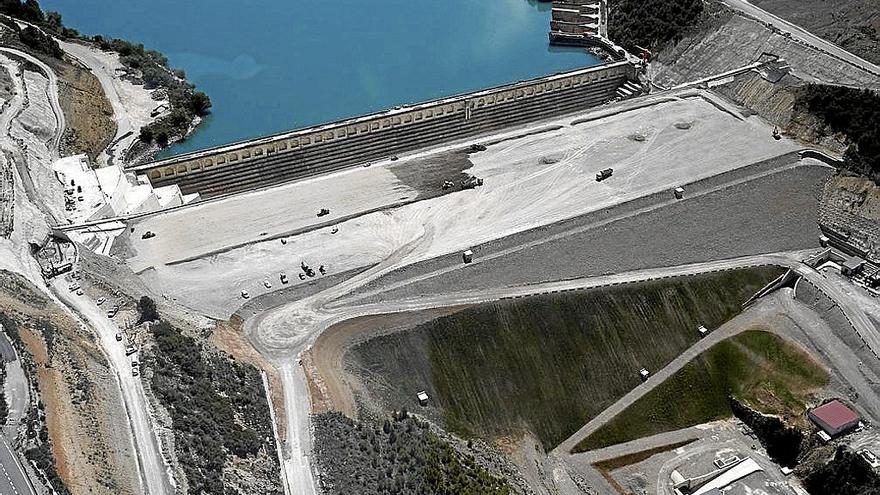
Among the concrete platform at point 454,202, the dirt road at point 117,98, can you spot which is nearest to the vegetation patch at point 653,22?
the concrete platform at point 454,202

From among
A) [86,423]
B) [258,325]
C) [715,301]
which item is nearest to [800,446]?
[715,301]

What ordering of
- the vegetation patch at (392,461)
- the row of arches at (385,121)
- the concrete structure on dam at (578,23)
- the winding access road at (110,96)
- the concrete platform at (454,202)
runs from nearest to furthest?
1. the vegetation patch at (392,461)
2. the concrete platform at (454,202)
3. the row of arches at (385,121)
4. the winding access road at (110,96)
5. the concrete structure on dam at (578,23)

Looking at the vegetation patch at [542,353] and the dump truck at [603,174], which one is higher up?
the dump truck at [603,174]

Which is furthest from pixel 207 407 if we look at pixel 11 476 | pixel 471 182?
pixel 471 182

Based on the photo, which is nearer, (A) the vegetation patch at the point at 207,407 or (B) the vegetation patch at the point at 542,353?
(A) the vegetation patch at the point at 207,407

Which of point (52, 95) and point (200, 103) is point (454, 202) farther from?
point (52, 95)

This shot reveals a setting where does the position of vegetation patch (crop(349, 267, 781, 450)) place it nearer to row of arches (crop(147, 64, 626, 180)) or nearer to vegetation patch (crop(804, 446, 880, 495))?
vegetation patch (crop(804, 446, 880, 495))

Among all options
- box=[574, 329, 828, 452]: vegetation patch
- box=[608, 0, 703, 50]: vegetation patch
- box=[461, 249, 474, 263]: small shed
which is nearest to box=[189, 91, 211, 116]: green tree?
box=[461, 249, 474, 263]: small shed

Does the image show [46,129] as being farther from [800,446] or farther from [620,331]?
[800,446]

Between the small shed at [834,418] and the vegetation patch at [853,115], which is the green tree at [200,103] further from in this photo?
the small shed at [834,418]
